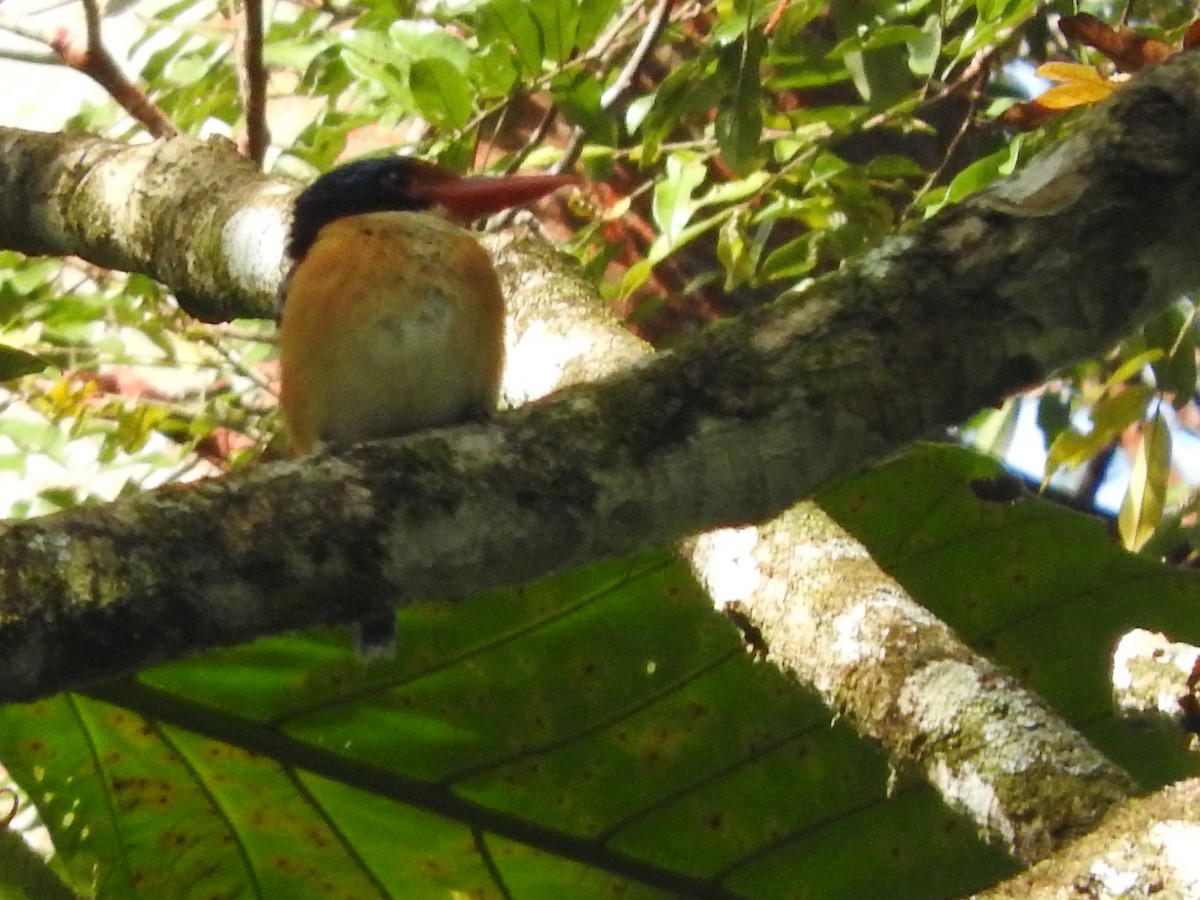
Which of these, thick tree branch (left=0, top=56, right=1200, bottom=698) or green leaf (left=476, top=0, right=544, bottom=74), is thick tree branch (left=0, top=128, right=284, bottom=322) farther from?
thick tree branch (left=0, top=56, right=1200, bottom=698)

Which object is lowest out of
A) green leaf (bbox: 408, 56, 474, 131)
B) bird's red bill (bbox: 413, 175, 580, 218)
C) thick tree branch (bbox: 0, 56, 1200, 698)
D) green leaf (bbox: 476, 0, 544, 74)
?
bird's red bill (bbox: 413, 175, 580, 218)

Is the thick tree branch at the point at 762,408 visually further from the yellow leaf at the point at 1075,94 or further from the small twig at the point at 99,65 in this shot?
the small twig at the point at 99,65

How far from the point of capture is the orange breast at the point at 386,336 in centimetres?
171

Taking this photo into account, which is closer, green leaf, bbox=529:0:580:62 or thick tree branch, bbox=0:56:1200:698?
thick tree branch, bbox=0:56:1200:698

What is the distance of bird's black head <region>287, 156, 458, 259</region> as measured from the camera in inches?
78.7

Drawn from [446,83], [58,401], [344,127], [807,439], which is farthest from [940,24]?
[58,401]

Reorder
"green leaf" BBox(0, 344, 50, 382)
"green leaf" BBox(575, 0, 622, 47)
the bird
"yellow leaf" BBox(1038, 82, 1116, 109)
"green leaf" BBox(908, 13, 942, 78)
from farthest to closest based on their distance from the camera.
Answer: "green leaf" BBox(908, 13, 942, 78), "green leaf" BBox(575, 0, 622, 47), the bird, "yellow leaf" BBox(1038, 82, 1116, 109), "green leaf" BBox(0, 344, 50, 382)

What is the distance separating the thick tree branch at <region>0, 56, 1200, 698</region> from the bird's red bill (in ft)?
3.06

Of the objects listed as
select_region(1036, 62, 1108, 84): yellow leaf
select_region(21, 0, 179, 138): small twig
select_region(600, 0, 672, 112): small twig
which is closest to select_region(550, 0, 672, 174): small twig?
select_region(600, 0, 672, 112): small twig

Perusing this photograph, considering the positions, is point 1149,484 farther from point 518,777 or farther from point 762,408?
point 762,408

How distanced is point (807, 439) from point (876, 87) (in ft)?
3.87

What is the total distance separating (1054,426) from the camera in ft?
9.46

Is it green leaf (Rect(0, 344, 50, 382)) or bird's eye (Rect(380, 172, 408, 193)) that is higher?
green leaf (Rect(0, 344, 50, 382))

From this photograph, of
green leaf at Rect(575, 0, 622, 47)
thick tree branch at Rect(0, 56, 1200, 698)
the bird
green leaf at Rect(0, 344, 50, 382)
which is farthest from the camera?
green leaf at Rect(575, 0, 622, 47)
